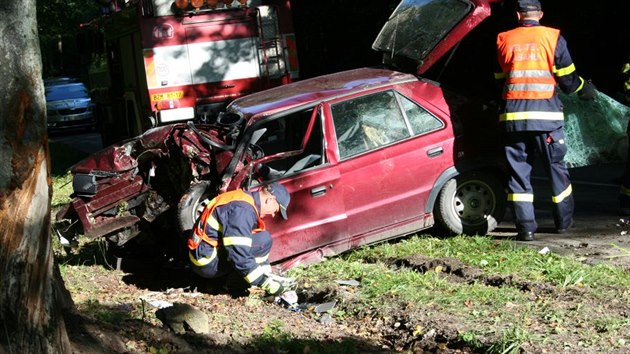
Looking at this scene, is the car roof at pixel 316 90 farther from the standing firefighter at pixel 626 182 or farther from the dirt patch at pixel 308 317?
the standing firefighter at pixel 626 182

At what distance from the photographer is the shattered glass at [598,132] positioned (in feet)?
31.1

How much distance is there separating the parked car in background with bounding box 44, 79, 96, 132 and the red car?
64.9ft

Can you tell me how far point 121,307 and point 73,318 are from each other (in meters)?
1.63

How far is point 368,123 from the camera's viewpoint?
7441 mm

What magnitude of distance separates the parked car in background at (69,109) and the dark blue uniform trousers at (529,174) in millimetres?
20807

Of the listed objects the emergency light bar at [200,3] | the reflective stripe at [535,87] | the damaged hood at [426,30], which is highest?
the emergency light bar at [200,3]

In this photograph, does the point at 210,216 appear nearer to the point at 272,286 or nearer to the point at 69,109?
the point at 272,286

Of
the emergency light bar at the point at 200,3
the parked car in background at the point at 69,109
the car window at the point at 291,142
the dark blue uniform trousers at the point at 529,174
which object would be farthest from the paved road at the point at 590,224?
the parked car in background at the point at 69,109

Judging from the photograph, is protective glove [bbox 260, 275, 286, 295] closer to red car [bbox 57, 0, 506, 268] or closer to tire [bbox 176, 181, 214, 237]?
red car [bbox 57, 0, 506, 268]

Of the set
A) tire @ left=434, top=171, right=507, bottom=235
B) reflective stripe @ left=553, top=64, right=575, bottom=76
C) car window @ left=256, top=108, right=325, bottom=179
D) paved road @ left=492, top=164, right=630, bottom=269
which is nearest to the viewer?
paved road @ left=492, top=164, right=630, bottom=269

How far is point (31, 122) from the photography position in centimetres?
383

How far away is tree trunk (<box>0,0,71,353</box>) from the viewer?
376cm

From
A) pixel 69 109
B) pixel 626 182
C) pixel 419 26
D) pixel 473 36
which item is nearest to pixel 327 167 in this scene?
pixel 419 26

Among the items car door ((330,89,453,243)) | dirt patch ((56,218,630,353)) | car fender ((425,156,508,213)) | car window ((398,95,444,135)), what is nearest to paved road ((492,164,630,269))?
dirt patch ((56,218,630,353))
